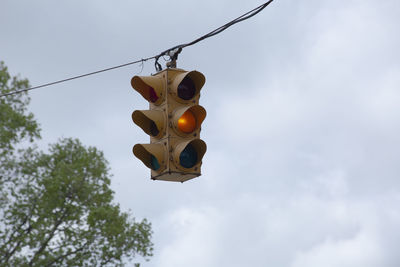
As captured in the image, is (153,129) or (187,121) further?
(153,129)

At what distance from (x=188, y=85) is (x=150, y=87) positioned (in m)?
0.38

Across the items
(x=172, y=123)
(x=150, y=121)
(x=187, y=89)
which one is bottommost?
(x=172, y=123)

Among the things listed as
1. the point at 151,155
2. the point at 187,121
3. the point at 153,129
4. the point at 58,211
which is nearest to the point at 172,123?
the point at 187,121

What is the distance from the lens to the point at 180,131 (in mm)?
7863

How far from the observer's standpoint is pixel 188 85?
8148 mm

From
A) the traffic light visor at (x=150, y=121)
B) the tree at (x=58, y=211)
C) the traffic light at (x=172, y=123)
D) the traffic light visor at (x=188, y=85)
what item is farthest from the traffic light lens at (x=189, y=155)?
the tree at (x=58, y=211)

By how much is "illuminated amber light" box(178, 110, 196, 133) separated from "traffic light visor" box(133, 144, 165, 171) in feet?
0.92

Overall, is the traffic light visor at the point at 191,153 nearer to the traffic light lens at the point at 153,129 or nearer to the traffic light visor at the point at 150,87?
the traffic light lens at the point at 153,129

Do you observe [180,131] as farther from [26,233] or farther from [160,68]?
[26,233]

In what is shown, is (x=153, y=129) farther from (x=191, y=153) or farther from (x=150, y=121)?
(x=191, y=153)

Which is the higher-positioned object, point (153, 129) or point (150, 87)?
point (150, 87)

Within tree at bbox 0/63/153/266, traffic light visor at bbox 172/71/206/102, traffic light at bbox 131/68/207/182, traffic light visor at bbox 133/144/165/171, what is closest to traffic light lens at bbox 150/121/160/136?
traffic light at bbox 131/68/207/182

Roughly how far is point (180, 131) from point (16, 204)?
21665mm

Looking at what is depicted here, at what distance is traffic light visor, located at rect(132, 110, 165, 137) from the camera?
7938 mm
